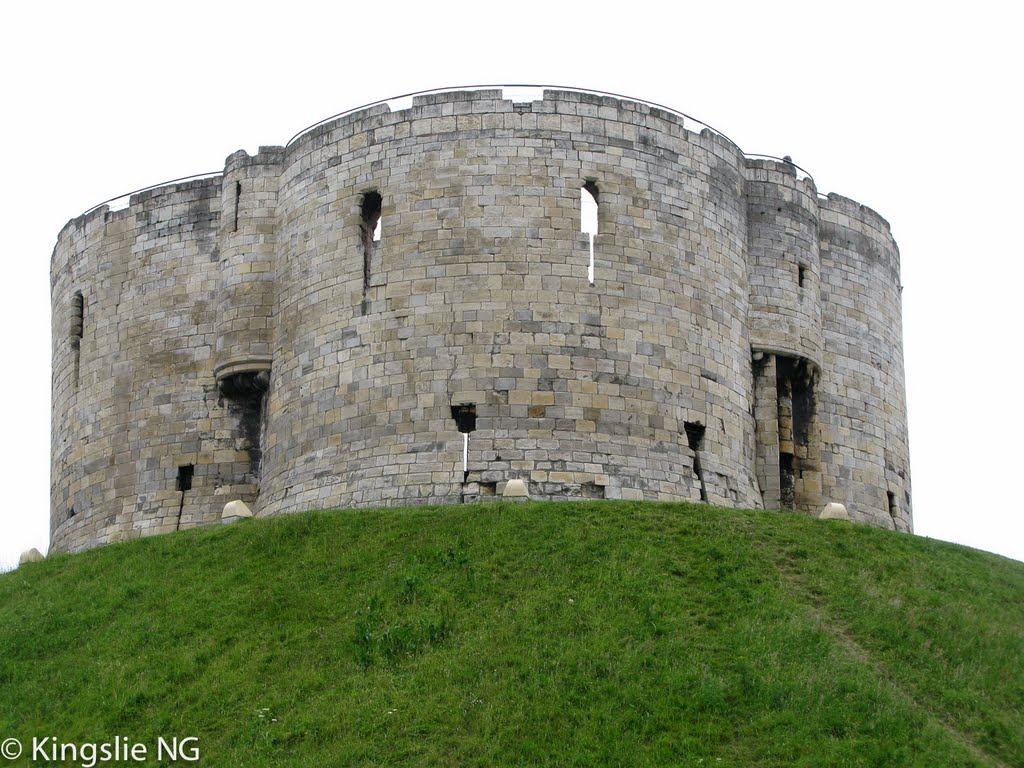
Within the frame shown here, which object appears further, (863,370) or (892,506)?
(863,370)

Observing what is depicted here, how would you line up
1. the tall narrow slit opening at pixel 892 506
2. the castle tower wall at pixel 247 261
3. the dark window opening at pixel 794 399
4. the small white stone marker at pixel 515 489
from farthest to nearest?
the tall narrow slit opening at pixel 892 506 < the dark window opening at pixel 794 399 < the castle tower wall at pixel 247 261 < the small white stone marker at pixel 515 489

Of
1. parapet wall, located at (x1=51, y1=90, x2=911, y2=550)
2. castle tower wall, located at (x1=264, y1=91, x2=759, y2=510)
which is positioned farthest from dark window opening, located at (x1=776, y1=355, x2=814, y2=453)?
castle tower wall, located at (x1=264, y1=91, x2=759, y2=510)

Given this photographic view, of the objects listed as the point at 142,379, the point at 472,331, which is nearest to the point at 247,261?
the point at 142,379

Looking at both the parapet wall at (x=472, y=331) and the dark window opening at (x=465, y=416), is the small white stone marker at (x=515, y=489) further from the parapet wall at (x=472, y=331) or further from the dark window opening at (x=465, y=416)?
the dark window opening at (x=465, y=416)

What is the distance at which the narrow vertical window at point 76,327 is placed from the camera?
3562 cm

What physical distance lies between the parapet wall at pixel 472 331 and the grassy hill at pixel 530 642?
2350 millimetres

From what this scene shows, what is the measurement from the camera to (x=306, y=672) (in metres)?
23.0

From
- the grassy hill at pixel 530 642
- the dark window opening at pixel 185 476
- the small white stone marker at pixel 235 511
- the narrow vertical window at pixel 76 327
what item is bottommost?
the grassy hill at pixel 530 642

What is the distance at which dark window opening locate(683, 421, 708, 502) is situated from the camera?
100ft

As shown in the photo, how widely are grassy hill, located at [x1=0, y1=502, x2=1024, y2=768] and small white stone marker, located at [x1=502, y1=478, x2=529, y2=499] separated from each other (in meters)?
0.88

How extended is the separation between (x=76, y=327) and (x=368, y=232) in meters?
7.51

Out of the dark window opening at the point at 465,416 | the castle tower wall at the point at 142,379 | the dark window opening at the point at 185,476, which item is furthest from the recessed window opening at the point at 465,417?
the dark window opening at the point at 185,476

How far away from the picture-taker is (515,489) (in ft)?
94.0

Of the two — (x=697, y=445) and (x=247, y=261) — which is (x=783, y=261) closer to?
(x=697, y=445)
